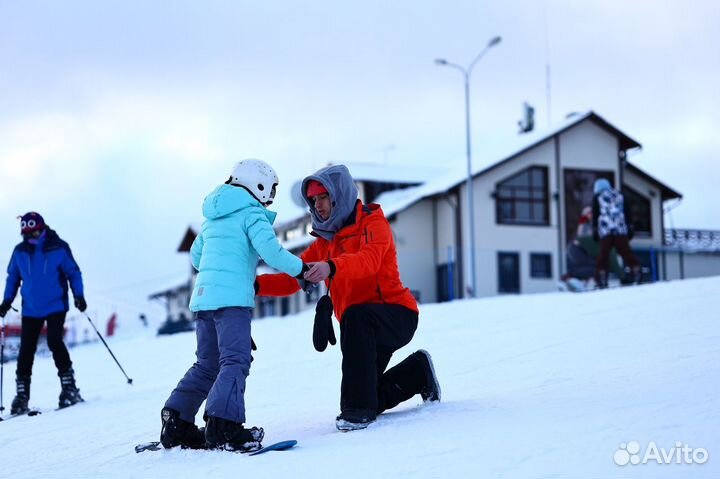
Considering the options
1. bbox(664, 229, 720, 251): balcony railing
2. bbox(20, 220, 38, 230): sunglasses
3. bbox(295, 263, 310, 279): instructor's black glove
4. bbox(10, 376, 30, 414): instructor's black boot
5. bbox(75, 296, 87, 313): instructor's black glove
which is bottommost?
bbox(10, 376, 30, 414): instructor's black boot

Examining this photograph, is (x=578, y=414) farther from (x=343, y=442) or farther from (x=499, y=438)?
(x=343, y=442)

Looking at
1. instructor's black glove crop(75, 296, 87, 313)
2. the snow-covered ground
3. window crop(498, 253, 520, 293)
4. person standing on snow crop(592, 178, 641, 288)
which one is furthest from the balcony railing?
instructor's black glove crop(75, 296, 87, 313)

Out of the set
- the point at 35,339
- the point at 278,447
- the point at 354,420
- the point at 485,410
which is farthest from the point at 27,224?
the point at 485,410

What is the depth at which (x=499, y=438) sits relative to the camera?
14.2ft

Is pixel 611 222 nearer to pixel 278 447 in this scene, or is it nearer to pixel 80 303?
pixel 80 303

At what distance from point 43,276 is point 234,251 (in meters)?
4.03

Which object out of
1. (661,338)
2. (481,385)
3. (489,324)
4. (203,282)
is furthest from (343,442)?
(489,324)

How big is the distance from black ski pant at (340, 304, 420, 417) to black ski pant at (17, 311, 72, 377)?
405 cm

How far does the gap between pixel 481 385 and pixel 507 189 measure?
29.7m

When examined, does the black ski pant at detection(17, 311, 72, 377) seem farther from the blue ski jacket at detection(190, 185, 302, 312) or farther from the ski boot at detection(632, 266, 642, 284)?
the ski boot at detection(632, 266, 642, 284)

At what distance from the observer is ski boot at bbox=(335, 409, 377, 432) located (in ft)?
17.0

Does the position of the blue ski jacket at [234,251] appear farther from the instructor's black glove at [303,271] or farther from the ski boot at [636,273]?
the ski boot at [636,273]

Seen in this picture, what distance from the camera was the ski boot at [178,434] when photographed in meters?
5.13

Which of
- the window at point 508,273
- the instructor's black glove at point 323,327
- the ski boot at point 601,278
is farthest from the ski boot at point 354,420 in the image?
the window at point 508,273
